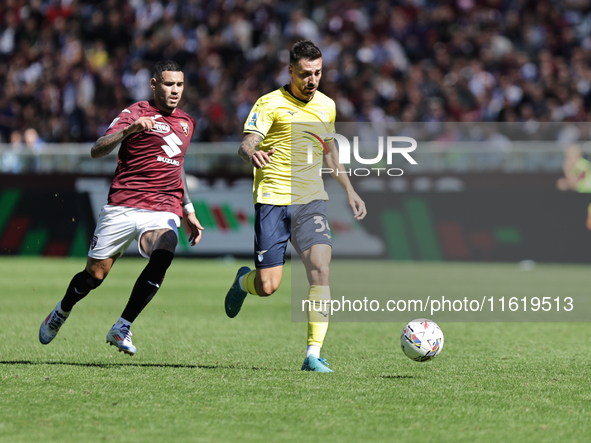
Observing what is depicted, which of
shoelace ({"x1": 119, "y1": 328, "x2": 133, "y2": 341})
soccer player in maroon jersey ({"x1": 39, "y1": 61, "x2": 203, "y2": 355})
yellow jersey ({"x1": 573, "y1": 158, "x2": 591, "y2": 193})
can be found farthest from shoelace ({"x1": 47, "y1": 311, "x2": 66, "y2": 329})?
yellow jersey ({"x1": 573, "y1": 158, "x2": 591, "y2": 193})

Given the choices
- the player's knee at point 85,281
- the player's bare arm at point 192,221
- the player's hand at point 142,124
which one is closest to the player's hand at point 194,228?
the player's bare arm at point 192,221

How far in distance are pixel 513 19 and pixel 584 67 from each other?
239 cm

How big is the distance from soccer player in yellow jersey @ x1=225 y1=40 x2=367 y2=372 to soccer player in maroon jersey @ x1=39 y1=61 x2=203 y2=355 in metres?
0.74

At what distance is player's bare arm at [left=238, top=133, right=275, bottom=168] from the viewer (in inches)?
235

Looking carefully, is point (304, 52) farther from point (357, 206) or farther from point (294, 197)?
point (357, 206)

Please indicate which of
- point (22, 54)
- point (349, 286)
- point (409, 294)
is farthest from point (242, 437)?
point (22, 54)

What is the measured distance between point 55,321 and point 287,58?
14012 millimetres

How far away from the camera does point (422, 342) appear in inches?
241

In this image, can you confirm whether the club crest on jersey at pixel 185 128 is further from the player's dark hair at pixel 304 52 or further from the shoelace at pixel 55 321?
the shoelace at pixel 55 321

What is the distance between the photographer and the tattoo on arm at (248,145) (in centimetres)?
606

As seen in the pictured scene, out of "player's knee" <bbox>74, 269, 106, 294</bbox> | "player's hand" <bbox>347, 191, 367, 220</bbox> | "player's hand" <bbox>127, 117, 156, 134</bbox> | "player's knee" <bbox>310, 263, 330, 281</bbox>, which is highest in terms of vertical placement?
"player's hand" <bbox>127, 117, 156, 134</bbox>

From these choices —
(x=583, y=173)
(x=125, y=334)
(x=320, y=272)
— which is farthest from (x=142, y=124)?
(x=583, y=173)

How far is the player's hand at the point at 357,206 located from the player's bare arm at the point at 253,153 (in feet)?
2.70

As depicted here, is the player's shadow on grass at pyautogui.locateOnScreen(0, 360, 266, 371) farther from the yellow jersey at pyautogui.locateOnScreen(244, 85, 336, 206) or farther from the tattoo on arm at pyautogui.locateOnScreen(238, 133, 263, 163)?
the tattoo on arm at pyautogui.locateOnScreen(238, 133, 263, 163)
